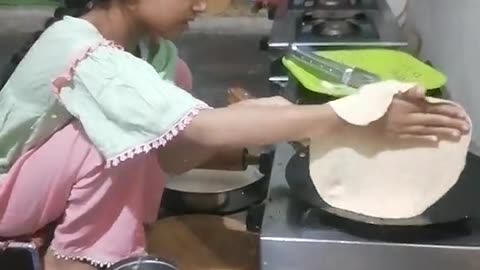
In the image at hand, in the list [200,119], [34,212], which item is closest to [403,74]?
[200,119]

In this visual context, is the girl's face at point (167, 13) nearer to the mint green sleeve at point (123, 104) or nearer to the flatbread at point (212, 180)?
the mint green sleeve at point (123, 104)

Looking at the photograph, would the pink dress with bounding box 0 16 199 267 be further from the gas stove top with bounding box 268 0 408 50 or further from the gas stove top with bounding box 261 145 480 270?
the gas stove top with bounding box 268 0 408 50

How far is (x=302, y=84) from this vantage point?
1.04 metres

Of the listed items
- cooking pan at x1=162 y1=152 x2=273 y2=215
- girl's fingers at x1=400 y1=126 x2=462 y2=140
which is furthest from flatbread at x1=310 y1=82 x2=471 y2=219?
cooking pan at x1=162 y1=152 x2=273 y2=215

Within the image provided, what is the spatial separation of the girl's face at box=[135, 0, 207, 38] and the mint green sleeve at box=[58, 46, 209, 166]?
81 mm

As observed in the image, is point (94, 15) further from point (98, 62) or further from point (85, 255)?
point (85, 255)

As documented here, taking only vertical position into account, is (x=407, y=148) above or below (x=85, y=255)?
above

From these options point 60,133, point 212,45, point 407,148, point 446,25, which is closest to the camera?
point 407,148

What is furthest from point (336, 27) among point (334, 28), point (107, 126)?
point (107, 126)

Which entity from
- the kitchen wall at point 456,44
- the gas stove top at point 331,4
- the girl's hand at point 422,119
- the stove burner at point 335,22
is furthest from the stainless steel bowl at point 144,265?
the gas stove top at point 331,4

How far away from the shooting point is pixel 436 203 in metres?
0.83

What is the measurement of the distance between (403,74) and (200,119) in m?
0.35

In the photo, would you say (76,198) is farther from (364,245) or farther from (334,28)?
(334,28)

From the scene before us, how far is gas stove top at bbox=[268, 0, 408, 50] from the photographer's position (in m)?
1.25
